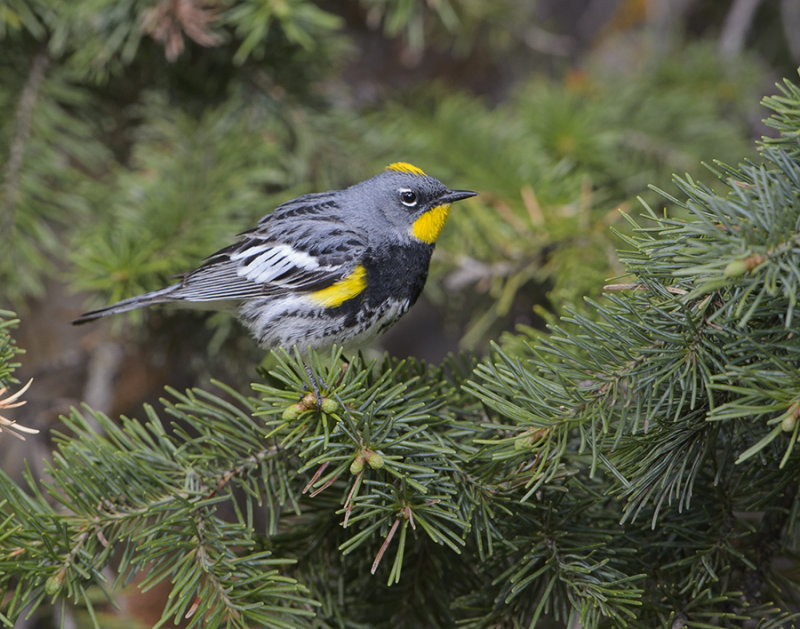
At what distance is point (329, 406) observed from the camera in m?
1.47

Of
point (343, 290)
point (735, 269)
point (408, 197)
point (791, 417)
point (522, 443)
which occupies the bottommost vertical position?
point (343, 290)

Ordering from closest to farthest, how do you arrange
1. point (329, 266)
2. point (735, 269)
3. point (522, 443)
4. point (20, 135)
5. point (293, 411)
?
point (735, 269) → point (522, 443) → point (293, 411) → point (329, 266) → point (20, 135)

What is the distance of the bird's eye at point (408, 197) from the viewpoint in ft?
8.87

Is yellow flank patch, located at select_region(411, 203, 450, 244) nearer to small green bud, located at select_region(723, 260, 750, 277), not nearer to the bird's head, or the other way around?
the bird's head

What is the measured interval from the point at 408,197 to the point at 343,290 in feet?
1.80

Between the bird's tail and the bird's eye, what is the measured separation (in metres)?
0.88

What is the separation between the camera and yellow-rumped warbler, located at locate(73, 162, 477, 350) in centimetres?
236

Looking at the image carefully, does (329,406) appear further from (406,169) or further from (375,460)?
(406,169)

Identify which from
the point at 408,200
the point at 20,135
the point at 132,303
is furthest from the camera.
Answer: the point at 408,200

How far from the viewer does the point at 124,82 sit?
2.97m

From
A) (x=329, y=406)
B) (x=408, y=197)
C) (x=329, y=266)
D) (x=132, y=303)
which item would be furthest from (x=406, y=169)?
(x=329, y=406)

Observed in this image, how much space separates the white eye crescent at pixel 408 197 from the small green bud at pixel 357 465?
1448 mm

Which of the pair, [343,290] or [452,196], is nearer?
[343,290]

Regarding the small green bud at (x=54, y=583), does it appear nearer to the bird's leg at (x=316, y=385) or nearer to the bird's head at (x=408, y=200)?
the bird's leg at (x=316, y=385)
